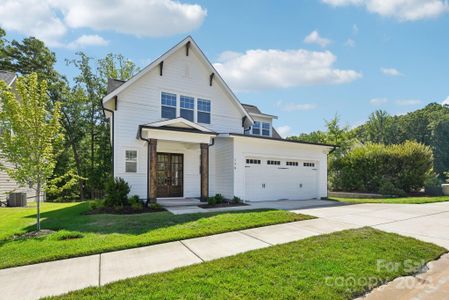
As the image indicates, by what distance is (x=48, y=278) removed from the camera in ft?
14.6

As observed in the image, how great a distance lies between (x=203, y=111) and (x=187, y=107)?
0.97 m

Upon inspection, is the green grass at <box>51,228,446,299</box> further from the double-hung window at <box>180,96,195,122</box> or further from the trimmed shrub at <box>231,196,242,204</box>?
the double-hung window at <box>180,96,195,122</box>

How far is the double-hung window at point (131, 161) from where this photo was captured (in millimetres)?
12927

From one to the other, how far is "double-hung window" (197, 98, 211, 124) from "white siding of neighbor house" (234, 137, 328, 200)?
2639mm

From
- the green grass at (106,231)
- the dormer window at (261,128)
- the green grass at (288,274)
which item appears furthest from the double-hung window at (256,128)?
the green grass at (288,274)

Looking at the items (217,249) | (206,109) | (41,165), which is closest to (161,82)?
(206,109)

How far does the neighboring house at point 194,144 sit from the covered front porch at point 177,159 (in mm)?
43

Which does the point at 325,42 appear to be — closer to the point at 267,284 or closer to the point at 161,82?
the point at 161,82

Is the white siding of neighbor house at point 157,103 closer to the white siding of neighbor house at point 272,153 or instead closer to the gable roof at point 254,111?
the white siding of neighbor house at point 272,153

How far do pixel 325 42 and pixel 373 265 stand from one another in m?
12.2

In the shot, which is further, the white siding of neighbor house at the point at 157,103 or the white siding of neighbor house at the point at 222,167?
the white siding of neighbor house at the point at 222,167

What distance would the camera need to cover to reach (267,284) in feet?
13.0

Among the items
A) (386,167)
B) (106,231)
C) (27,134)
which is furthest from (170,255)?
(386,167)

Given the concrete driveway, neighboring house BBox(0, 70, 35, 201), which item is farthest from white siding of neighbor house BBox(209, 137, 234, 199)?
neighboring house BBox(0, 70, 35, 201)
